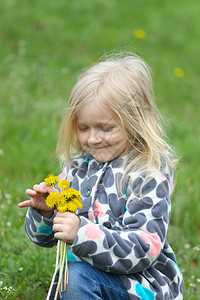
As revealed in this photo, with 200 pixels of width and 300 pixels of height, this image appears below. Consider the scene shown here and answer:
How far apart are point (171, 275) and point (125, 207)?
0.37 meters

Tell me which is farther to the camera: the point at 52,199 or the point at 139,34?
the point at 139,34

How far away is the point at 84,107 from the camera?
7.47ft

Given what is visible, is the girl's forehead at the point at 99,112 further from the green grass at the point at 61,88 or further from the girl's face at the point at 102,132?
the green grass at the point at 61,88

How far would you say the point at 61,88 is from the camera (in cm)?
563

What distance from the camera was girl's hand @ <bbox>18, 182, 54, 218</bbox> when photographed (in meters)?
2.10

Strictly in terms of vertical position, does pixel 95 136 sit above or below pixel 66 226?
above

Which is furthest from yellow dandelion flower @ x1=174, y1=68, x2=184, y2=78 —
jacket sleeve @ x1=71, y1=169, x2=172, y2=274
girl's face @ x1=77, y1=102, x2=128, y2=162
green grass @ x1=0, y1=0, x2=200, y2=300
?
jacket sleeve @ x1=71, y1=169, x2=172, y2=274

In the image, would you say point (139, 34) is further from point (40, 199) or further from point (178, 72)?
point (40, 199)

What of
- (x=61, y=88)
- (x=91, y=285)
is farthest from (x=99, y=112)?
(x=61, y=88)

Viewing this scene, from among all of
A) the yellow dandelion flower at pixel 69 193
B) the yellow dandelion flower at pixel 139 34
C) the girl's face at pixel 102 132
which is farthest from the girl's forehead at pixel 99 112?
the yellow dandelion flower at pixel 139 34

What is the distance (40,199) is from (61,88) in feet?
11.7

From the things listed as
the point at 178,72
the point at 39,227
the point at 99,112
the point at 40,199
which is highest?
the point at 178,72

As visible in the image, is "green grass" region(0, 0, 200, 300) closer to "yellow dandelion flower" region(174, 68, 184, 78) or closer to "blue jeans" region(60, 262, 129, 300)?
"yellow dandelion flower" region(174, 68, 184, 78)

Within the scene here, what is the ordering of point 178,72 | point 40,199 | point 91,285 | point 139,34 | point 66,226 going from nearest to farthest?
1. point 66,226
2. point 91,285
3. point 40,199
4. point 178,72
5. point 139,34
